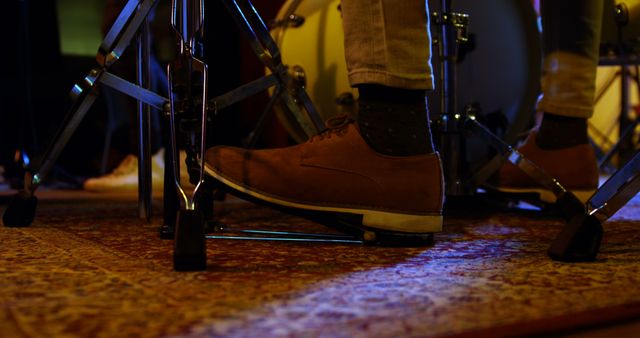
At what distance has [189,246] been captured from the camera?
673 millimetres

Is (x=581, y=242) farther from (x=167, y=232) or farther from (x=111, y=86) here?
(x=111, y=86)

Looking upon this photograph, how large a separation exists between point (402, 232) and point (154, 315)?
0.44 meters

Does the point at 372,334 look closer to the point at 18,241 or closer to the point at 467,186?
the point at 18,241

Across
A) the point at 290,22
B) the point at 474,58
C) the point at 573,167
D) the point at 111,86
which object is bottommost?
the point at 573,167

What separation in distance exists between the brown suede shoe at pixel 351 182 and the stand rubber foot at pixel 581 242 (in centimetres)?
18

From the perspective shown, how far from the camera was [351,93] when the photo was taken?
1583mm

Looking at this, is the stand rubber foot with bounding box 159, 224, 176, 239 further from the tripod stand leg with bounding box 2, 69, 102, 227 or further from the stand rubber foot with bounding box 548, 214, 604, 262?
the stand rubber foot with bounding box 548, 214, 604, 262

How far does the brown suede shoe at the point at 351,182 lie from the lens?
2.85 ft

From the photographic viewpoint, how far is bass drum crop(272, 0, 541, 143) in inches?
59.2

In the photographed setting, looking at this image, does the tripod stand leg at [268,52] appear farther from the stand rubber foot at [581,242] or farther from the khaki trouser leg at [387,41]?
the stand rubber foot at [581,242]

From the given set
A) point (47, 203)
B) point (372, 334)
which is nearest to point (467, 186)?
point (372, 334)

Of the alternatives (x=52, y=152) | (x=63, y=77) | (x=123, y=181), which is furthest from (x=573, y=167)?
(x=63, y=77)

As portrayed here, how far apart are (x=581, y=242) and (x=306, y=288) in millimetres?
337

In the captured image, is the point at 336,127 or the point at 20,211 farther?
the point at 20,211
